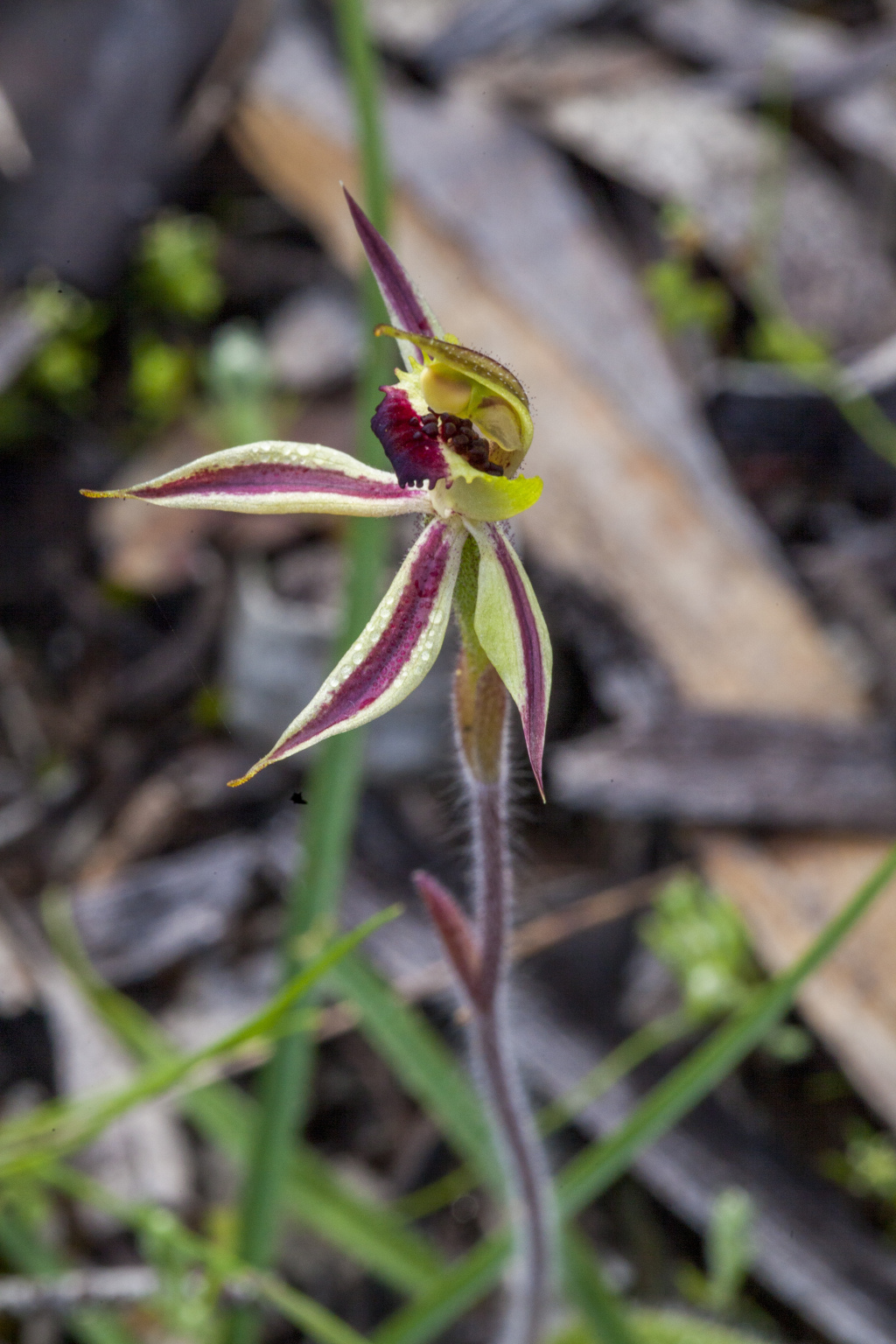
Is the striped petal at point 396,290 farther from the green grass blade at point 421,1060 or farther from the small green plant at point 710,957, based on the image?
the small green plant at point 710,957

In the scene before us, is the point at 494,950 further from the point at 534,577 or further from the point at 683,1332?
the point at 534,577

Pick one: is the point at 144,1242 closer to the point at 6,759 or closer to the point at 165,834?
the point at 165,834

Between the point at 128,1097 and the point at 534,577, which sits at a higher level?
the point at 534,577

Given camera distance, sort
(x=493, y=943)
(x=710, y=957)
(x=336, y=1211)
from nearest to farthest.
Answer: (x=493, y=943) → (x=336, y=1211) → (x=710, y=957)

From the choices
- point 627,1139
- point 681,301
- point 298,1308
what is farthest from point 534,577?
point 298,1308

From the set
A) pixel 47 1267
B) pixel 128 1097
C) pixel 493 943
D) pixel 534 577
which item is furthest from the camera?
pixel 534 577

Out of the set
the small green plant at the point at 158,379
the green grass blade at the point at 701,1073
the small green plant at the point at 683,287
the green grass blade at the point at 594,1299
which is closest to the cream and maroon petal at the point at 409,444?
the green grass blade at the point at 701,1073

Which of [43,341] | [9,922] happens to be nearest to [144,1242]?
[9,922]
